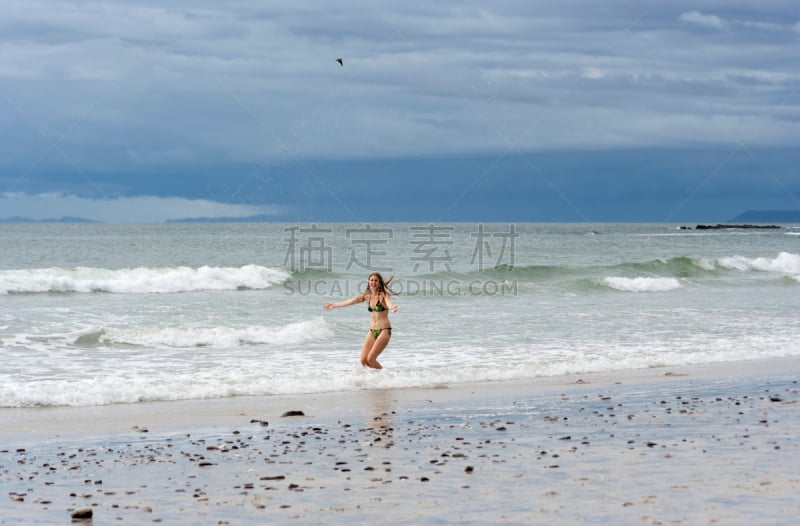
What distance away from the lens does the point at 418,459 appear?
25.8ft

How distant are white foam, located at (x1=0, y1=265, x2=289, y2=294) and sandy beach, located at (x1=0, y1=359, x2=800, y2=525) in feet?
68.4

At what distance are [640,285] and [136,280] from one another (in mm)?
19809

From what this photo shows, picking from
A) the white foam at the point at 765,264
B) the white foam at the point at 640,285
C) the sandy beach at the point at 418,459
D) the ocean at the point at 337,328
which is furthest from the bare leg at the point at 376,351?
the white foam at the point at 765,264

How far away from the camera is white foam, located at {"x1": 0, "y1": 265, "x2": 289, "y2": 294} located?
3058 centimetres

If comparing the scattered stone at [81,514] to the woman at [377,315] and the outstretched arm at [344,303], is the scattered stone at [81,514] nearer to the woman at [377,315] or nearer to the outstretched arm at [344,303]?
the outstretched arm at [344,303]

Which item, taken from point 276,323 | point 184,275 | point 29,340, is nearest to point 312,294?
point 184,275

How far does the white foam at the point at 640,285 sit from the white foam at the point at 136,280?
13255 millimetres

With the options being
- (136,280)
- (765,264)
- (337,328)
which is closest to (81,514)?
(337,328)

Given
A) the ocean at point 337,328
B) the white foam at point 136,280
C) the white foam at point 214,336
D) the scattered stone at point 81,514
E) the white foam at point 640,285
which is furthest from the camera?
the white foam at point 640,285

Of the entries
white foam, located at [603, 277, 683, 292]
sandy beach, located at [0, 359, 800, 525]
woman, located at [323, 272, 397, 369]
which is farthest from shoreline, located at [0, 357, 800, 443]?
white foam, located at [603, 277, 683, 292]

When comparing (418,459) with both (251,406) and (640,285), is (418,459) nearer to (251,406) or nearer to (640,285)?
(251,406)

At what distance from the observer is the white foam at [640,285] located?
36031mm

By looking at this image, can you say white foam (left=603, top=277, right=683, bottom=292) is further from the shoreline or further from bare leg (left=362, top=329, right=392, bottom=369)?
bare leg (left=362, top=329, right=392, bottom=369)

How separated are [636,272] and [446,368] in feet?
101
